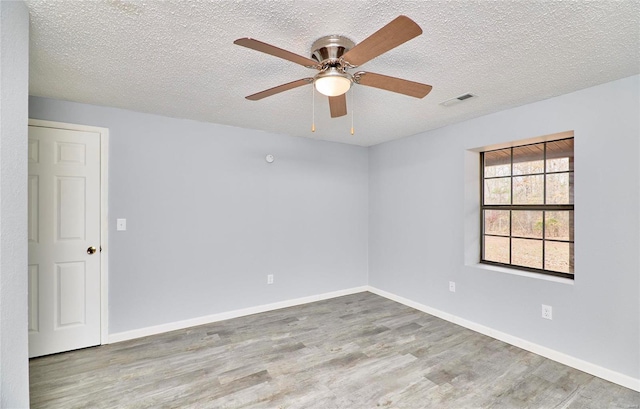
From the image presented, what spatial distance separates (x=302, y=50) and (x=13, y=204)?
67.9 inches

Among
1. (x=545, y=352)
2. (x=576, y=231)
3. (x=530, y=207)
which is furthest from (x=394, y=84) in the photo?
(x=545, y=352)

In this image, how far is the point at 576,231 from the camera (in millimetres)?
2561

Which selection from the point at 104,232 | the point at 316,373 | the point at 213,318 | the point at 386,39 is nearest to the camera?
the point at 386,39

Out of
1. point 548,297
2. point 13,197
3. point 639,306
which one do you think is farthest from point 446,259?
point 13,197

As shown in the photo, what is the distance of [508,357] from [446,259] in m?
1.18

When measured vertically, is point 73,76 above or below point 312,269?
above

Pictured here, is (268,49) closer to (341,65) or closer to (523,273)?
(341,65)

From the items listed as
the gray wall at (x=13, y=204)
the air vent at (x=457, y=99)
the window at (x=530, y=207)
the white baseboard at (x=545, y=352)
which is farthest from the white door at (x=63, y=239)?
the window at (x=530, y=207)

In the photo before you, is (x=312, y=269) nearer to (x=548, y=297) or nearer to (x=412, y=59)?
(x=548, y=297)

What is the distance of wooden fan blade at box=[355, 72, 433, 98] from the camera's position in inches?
70.2

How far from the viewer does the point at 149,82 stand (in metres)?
2.40

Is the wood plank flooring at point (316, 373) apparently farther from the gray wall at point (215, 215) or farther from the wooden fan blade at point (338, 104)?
the wooden fan blade at point (338, 104)

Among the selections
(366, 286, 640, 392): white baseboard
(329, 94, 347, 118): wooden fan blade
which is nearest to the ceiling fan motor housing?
(329, 94, 347, 118): wooden fan blade

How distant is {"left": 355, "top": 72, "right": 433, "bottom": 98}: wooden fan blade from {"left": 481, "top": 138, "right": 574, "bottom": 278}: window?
1.90 metres
